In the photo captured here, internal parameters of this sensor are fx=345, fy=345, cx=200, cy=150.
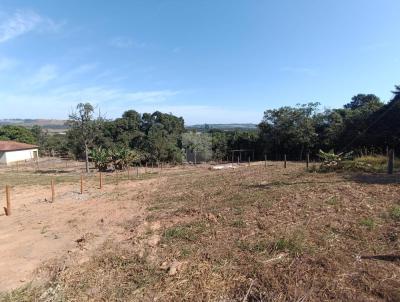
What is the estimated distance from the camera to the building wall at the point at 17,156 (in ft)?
129

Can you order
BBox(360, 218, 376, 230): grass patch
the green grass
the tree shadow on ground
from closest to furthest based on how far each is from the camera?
BBox(360, 218, 376, 230): grass patch
the tree shadow on ground
the green grass

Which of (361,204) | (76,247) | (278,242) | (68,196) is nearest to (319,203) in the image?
(361,204)

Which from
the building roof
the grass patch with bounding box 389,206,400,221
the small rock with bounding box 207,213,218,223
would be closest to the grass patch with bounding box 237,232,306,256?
the small rock with bounding box 207,213,218,223

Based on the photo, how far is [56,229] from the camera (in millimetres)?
7977

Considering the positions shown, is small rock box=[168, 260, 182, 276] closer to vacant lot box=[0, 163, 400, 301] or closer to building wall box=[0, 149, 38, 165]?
vacant lot box=[0, 163, 400, 301]

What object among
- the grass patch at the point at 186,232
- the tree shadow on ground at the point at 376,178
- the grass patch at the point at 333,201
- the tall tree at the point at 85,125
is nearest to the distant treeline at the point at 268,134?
the tall tree at the point at 85,125

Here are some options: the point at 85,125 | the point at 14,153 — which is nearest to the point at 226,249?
the point at 85,125

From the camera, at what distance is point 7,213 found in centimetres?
1048

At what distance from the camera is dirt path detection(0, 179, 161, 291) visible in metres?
5.72

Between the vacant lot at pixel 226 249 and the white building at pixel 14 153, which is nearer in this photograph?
the vacant lot at pixel 226 249

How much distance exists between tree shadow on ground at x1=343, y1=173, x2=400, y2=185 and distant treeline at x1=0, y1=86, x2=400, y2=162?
14.3m

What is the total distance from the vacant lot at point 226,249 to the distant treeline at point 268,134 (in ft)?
58.3

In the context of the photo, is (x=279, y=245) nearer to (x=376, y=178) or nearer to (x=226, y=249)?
(x=226, y=249)

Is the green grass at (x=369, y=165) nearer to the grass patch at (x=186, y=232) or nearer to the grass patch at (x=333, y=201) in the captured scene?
the grass patch at (x=333, y=201)
